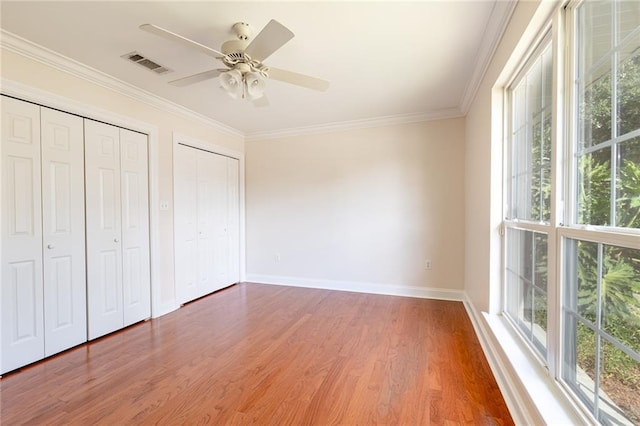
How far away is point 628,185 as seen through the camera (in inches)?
38.6

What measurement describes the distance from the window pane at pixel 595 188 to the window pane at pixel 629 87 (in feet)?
0.39

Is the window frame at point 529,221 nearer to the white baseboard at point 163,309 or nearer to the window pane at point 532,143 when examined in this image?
the window pane at point 532,143

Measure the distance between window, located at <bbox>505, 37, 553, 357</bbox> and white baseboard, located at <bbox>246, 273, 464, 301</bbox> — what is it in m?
1.48

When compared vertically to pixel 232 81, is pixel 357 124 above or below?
above

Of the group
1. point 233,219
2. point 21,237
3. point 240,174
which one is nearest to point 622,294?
point 21,237

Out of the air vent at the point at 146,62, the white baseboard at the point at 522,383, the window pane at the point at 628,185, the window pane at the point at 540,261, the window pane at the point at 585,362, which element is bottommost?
the white baseboard at the point at 522,383

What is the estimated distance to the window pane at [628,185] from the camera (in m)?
0.94

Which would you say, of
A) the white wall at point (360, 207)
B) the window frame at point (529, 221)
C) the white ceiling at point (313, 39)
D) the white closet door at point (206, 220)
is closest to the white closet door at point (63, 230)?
the white ceiling at point (313, 39)

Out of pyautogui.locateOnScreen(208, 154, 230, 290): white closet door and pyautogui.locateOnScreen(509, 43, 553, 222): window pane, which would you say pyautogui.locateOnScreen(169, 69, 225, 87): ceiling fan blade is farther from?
pyautogui.locateOnScreen(509, 43, 553, 222): window pane

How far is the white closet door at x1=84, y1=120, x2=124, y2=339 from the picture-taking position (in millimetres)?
2518

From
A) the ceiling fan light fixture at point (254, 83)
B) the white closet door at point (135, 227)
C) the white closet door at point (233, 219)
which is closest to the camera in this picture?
the ceiling fan light fixture at point (254, 83)

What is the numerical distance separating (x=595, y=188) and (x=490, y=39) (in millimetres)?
1416

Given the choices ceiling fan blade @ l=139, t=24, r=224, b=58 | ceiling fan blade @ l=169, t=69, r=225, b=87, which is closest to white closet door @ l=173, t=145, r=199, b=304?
ceiling fan blade @ l=169, t=69, r=225, b=87

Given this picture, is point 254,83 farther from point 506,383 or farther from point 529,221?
point 506,383
